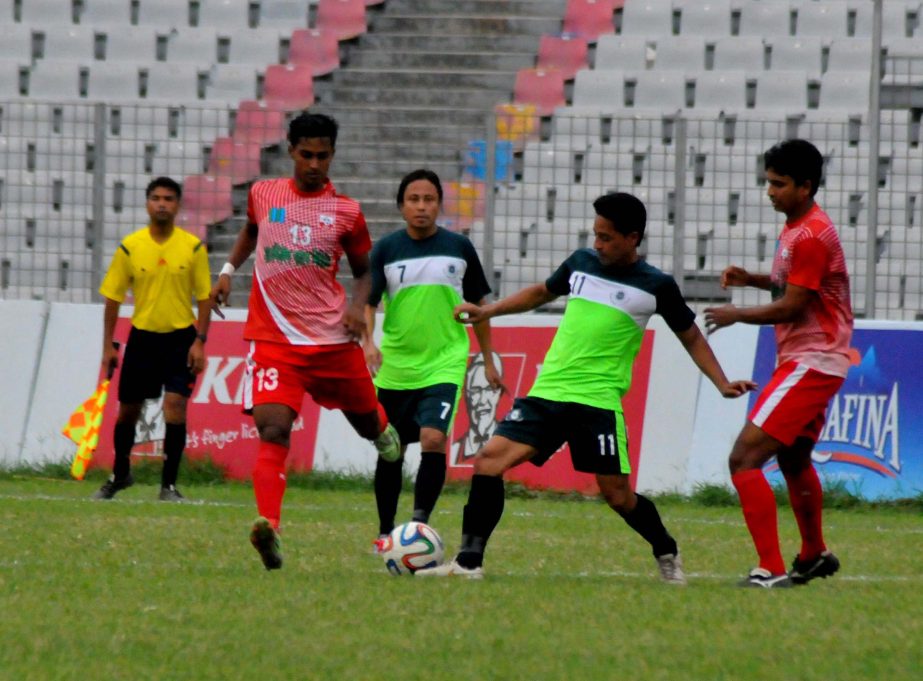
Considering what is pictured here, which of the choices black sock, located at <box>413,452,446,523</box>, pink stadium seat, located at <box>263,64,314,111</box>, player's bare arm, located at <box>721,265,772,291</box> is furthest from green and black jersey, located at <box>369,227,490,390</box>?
pink stadium seat, located at <box>263,64,314,111</box>

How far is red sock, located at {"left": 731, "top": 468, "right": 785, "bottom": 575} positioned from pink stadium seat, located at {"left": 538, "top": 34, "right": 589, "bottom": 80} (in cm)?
1186

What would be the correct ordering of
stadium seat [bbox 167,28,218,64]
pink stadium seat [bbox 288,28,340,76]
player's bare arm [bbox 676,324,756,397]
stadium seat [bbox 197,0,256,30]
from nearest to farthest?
player's bare arm [bbox 676,324,756,397], pink stadium seat [bbox 288,28,340,76], stadium seat [bbox 167,28,218,64], stadium seat [bbox 197,0,256,30]

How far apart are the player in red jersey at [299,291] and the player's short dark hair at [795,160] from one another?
6.49 ft

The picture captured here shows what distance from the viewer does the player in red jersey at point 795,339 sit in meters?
7.81

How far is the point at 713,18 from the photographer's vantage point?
63.3ft

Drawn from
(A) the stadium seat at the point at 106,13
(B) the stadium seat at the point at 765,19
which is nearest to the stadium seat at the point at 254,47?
(A) the stadium seat at the point at 106,13

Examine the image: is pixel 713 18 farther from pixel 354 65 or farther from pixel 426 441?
pixel 426 441

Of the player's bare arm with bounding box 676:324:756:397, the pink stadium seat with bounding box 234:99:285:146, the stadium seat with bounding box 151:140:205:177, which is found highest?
the pink stadium seat with bounding box 234:99:285:146

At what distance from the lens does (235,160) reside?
15859 mm

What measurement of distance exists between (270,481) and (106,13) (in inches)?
556

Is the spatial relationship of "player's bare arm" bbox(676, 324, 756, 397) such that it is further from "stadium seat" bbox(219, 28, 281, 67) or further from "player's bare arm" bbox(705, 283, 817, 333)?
"stadium seat" bbox(219, 28, 281, 67)

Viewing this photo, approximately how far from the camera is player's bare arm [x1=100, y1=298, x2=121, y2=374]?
12.4m

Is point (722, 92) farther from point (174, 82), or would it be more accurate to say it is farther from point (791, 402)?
point (791, 402)

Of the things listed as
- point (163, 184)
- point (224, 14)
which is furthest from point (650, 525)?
point (224, 14)
